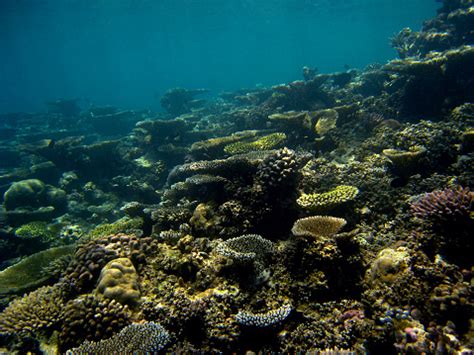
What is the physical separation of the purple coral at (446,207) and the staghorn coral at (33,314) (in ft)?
19.9

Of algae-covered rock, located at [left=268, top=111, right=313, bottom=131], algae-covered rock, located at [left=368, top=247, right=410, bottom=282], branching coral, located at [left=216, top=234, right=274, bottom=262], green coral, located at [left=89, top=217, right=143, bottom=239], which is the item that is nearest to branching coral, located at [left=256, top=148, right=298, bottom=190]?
branching coral, located at [left=216, top=234, right=274, bottom=262]

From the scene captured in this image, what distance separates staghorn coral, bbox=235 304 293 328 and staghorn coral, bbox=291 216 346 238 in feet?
4.01

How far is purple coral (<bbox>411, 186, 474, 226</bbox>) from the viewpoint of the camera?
157 inches

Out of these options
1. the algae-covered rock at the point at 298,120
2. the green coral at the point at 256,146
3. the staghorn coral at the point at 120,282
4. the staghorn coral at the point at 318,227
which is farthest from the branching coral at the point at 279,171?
the algae-covered rock at the point at 298,120

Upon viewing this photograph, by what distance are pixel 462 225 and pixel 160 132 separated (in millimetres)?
15195

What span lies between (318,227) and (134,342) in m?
3.32

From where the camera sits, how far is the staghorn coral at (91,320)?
13.6ft

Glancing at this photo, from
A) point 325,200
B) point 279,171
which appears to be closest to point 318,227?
point 325,200

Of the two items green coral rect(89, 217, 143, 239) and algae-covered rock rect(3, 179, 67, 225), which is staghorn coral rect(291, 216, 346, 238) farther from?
algae-covered rock rect(3, 179, 67, 225)

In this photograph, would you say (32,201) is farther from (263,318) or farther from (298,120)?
(263,318)

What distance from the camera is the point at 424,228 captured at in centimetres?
440

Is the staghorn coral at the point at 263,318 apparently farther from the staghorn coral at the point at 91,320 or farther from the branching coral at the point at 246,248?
the staghorn coral at the point at 91,320

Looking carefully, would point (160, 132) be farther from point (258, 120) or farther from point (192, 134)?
point (258, 120)

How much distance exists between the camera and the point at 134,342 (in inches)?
143
